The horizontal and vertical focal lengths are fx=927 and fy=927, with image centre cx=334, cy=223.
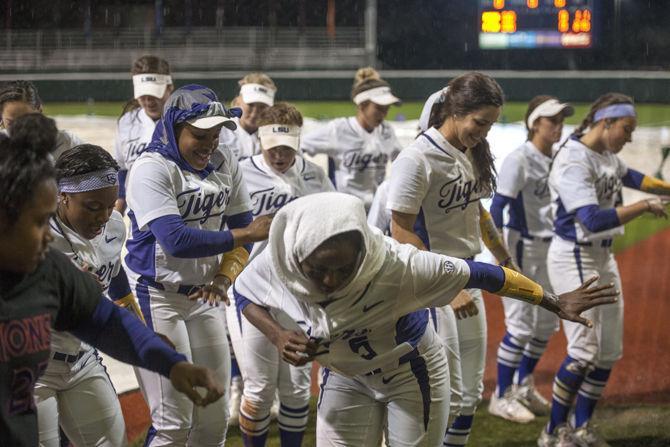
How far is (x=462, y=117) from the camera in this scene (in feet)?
14.1

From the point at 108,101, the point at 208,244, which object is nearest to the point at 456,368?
the point at 208,244

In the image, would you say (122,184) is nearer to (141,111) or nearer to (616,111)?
(141,111)

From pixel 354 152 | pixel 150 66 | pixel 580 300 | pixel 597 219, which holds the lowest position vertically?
pixel 580 300

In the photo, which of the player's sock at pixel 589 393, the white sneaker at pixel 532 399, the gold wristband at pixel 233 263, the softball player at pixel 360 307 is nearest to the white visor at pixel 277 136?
the gold wristband at pixel 233 263

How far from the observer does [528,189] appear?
6.27 m

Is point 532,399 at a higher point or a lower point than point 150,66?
lower

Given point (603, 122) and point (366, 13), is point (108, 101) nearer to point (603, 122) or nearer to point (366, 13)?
point (366, 13)

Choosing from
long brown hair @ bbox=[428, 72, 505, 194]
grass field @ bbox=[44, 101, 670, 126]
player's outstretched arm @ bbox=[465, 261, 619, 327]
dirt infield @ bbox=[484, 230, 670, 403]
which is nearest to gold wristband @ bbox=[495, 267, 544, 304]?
player's outstretched arm @ bbox=[465, 261, 619, 327]

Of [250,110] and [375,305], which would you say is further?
[250,110]

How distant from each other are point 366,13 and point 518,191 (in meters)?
17.6

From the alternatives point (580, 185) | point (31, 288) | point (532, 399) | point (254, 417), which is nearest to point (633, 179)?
point (580, 185)

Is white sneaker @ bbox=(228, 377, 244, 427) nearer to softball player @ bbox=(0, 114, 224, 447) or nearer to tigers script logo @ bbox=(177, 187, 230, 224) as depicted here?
tigers script logo @ bbox=(177, 187, 230, 224)

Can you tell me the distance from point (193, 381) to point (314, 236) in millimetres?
570

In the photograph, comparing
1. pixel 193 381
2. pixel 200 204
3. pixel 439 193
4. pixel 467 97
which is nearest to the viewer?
pixel 193 381
